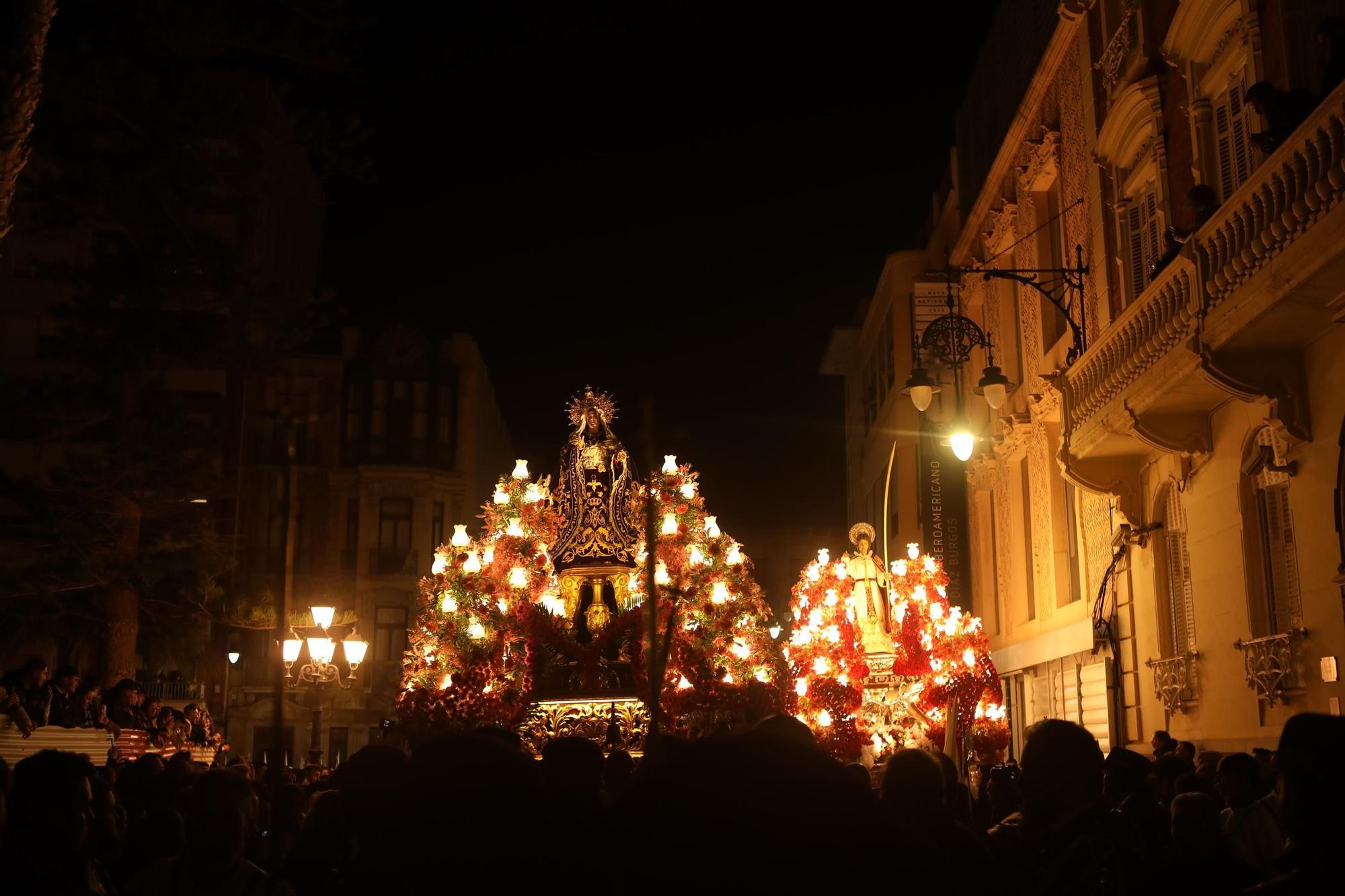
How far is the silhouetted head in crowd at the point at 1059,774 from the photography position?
462cm

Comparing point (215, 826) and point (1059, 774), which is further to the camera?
point (215, 826)

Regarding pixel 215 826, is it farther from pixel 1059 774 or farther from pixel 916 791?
pixel 1059 774

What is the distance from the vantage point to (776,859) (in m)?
2.48

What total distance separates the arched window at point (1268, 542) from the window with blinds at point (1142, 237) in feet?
12.6

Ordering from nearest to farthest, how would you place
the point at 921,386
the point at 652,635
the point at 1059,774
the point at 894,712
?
1. the point at 1059,774
2. the point at 652,635
3. the point at 921,386
4. the point at 894,712

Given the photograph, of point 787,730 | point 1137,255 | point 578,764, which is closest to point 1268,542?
point 1137,255

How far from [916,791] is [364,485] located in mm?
46534

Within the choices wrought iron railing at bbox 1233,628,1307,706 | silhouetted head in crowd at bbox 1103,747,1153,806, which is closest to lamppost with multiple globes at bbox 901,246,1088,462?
wrought iron railing at bbox 1233,628,1307,706

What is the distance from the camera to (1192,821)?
600 cm

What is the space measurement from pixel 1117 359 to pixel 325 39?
1336 centimetres

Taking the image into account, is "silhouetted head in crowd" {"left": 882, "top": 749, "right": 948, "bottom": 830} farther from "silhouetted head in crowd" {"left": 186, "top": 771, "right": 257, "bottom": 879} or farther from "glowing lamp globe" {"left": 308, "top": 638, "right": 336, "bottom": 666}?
"glowing lamp globe" {"left": 308, "top": 638, "right": 336, "bottom": 666}

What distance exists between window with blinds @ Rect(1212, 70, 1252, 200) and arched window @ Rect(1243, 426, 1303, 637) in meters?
2.78

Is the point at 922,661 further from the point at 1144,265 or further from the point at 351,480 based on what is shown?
the point at 351,480

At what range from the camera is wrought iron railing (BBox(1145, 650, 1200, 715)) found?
15945 mm
